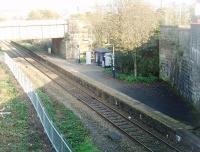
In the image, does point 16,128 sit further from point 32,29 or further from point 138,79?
point 32,29

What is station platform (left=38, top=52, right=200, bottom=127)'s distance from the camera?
2158cm

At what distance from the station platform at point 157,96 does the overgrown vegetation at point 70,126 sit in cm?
478

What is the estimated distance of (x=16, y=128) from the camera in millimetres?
17875

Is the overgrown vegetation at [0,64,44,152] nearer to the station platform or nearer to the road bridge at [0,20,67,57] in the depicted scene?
the station platform

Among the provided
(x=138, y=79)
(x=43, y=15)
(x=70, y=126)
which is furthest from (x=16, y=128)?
(x=43, y=15)

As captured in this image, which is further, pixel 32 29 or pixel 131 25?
pixel 32 29

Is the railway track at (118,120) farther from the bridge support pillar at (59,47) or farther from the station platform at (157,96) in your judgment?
the bridge support pillar at (59,47)

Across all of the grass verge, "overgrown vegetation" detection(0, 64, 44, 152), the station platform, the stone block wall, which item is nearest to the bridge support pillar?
the station platform

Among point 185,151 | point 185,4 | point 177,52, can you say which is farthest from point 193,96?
point 185,4

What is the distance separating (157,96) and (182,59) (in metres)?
2.93

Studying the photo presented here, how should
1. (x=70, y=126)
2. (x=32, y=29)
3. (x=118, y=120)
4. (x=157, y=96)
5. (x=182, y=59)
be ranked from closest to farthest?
1. (x=70, y=126)
2. (x=118, y=120)
3. (x=157, y=96)
4. (x=182, y=59)
5. (x=32, y=29)

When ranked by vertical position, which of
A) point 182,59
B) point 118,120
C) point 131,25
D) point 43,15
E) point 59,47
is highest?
point 131,25

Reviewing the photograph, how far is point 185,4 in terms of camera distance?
41500 mm

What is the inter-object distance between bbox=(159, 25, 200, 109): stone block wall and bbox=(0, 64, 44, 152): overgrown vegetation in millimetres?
9405
